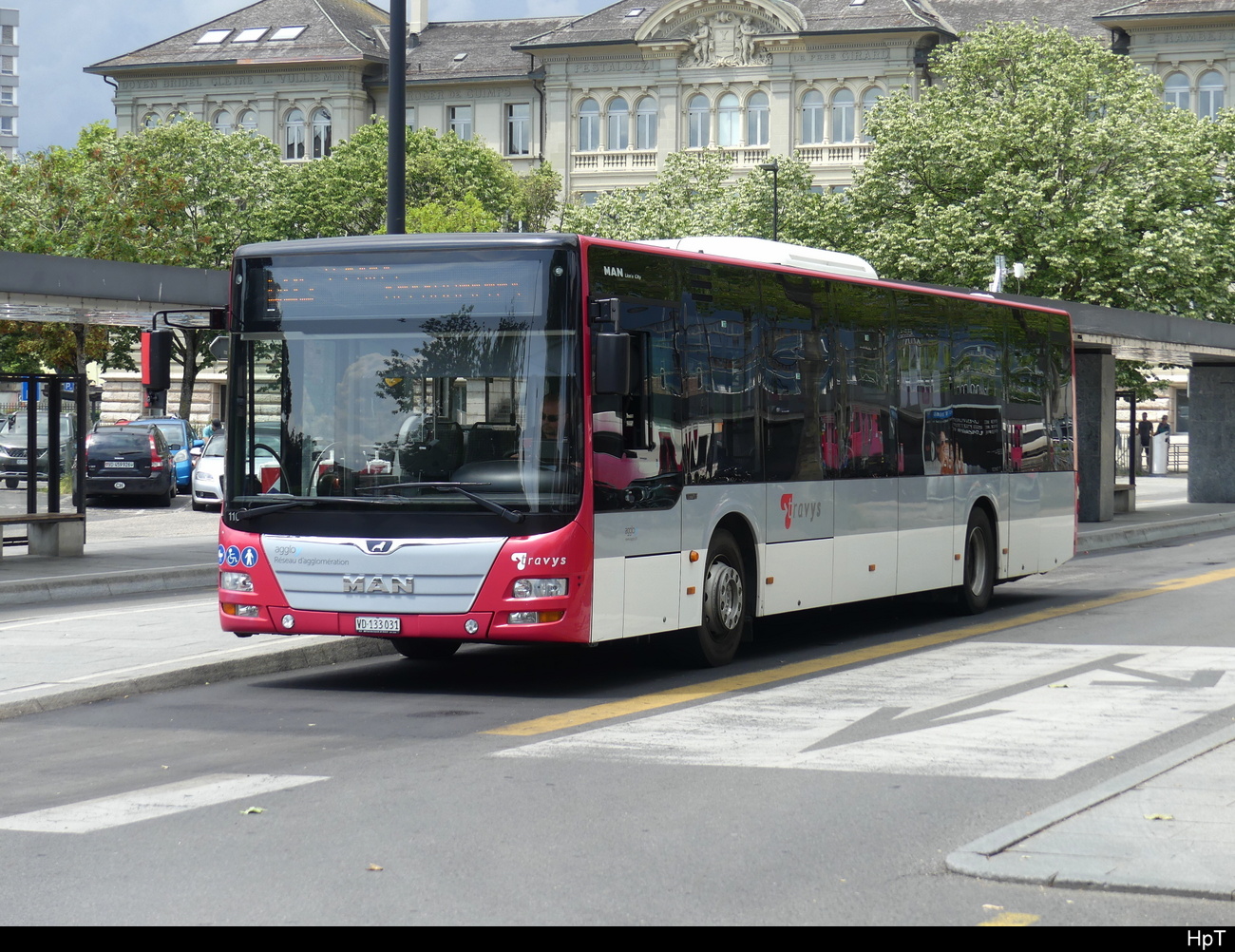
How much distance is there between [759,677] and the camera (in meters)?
12.0

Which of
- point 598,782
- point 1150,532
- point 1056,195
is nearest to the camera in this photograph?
point 598,782

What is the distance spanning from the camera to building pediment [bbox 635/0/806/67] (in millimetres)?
77250

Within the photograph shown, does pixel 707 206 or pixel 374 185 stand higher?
pixel 374 185

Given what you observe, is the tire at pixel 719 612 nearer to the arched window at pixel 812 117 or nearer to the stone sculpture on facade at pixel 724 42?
the arched window at pixel 812 117

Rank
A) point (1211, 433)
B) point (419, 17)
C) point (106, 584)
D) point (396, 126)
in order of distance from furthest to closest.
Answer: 1. point (419, 17)
2. point (1211, 433)
3. point (106, 584)
4. point (396, 126)

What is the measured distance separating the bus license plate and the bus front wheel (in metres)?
2.27

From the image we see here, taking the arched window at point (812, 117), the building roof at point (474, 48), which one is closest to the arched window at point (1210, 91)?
the arched window at point (812, 117)

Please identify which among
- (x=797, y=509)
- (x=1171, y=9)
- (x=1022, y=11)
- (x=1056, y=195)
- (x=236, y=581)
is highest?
(x=1022, y=11)

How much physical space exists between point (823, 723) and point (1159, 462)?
52621 millimetres

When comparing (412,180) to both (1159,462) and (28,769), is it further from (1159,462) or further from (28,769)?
(28,769)

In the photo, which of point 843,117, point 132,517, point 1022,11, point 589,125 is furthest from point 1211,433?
point 589,125

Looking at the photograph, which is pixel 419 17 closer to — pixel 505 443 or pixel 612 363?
pixel 505 443

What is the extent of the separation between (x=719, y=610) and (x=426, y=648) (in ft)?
7.74

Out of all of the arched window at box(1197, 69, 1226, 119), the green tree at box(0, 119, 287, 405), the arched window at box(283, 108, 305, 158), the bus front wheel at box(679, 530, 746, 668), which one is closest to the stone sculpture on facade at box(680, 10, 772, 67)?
the arched window at box(1197, 69, 1226, 119)
